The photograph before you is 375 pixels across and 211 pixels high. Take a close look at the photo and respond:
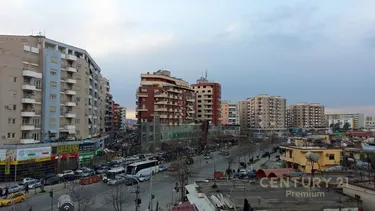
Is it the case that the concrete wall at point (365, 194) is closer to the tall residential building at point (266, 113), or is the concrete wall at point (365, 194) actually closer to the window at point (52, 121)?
the window at point (52, 121)

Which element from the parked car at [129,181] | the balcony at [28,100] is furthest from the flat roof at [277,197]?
the balcony at [28,100]

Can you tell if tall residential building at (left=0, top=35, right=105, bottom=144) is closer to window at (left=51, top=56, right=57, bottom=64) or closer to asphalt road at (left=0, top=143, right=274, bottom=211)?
window at (left=51, top=56, right=57, bottom=64)

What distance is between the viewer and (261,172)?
25.1m

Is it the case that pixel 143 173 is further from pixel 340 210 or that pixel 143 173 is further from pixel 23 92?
pixel 340 210

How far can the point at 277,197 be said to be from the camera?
15.4 meters

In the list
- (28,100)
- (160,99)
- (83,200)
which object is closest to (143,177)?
(83,200)

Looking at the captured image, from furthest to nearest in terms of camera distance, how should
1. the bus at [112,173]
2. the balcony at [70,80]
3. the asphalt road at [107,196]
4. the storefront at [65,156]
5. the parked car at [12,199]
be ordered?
the balcony at [70,80], the storefront at [65,156], the bus at [112,173], the parked car at [12,199], the asphalt road at [107,196]

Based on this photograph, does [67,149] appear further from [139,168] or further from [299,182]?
[299,182]

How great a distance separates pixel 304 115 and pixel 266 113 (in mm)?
38274

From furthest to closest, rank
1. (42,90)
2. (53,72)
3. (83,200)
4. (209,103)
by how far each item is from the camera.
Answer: (209,103), (53,72), (42,90), (83,200)

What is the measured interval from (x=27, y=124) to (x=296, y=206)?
36.6 metres

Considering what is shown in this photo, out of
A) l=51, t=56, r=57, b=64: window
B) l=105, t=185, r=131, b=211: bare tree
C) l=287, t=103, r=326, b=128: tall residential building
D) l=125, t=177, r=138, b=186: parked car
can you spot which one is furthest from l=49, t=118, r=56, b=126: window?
l=287, t=103, r=326, b=128: tall residential building

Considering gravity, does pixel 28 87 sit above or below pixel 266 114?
above

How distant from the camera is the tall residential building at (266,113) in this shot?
136m
